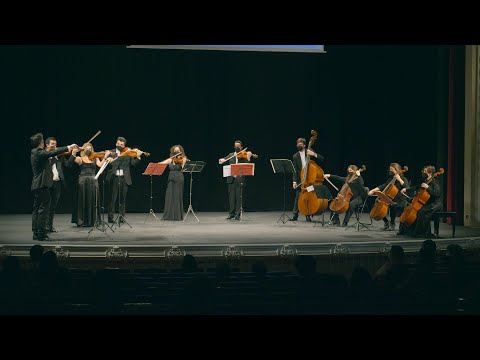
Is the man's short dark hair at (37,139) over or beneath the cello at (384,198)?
over

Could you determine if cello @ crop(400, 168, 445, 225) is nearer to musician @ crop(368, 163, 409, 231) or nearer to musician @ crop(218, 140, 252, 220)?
musician @ crop(368, 163, 409, 231)

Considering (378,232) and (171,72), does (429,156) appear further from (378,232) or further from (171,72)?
(171,72)

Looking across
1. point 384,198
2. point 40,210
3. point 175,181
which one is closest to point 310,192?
point 384,198

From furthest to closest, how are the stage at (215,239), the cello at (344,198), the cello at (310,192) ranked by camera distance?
the cello at (310,192) < the cello at (344,198) < the stage at (215,239)

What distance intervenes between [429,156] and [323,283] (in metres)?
9.34

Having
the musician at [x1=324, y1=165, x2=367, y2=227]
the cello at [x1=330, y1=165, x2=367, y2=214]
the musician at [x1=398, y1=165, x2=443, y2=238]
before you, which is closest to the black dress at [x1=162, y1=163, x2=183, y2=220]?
the musician at [x1=324, y1=165, x2=367, y2=227]

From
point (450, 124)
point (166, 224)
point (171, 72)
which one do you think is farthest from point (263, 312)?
point (171, 72)

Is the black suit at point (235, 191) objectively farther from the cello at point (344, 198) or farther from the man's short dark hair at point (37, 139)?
the man's short dark hair at point (37, 139)

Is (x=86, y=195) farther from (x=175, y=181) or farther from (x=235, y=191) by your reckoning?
(x=235, y=191)

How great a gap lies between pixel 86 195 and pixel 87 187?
12cm

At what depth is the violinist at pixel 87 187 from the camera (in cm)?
1029

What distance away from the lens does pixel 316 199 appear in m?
11.0

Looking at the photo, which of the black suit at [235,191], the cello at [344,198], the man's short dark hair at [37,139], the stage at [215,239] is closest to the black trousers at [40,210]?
the stage at [215,239]

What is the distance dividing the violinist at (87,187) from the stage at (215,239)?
0.30 metres
